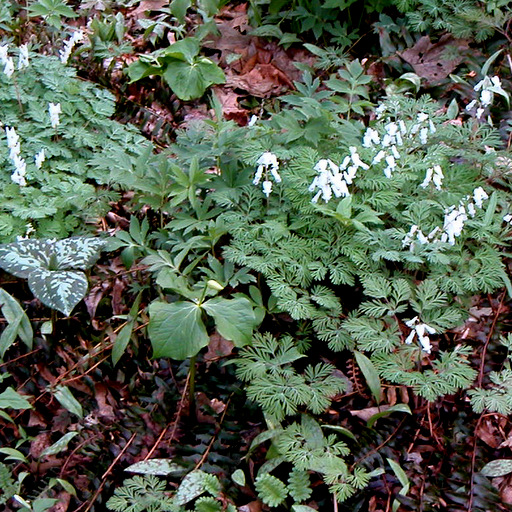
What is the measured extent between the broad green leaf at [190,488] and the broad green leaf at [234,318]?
432 mm

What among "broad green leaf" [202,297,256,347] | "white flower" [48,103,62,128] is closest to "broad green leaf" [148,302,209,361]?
"broad green leaf" [202,297,256,347]

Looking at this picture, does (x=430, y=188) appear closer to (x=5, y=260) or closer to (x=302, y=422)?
(x=302, y=422)

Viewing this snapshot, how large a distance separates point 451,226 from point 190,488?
1191 mm

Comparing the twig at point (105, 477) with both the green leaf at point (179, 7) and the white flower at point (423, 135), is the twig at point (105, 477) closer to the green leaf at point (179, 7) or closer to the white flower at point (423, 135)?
the white flower at point (423, 135)

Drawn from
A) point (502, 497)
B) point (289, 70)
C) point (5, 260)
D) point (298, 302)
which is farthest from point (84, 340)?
point (289, 70)

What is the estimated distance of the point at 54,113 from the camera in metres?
3.00

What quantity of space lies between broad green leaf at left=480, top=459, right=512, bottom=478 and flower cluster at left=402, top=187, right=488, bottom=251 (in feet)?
2.36

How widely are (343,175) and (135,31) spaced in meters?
2.38

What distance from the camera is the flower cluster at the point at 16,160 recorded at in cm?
282

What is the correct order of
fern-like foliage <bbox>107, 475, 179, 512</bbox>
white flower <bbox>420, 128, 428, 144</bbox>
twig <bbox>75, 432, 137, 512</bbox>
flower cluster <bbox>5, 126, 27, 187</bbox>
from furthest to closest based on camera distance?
flower cluster <bbox>5, 126, 27, 187</bbox>, white flower <bbox>420, 128, 428, 144</bbox>, twig <bbox>75, 432, 137, 512</bbox>, fern-like foliage <bbox>107, 475, 179, 512</bbox>

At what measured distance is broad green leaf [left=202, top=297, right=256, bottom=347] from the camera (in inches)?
81.8

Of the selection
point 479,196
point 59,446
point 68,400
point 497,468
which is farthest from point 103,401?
point 479,196

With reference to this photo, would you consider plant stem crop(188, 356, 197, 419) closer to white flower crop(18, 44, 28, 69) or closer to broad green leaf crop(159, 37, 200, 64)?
white flower crop(18, 44, 28, 69)

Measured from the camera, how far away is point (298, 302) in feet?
→ 7.45
